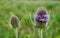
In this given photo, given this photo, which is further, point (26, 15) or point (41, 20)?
point (26, 15)

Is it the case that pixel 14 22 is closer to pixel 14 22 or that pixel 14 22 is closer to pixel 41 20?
pixel 14 22

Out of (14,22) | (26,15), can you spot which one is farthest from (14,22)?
(26,15)

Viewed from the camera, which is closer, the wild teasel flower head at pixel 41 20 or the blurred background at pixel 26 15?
the wild teasel flower head at pixel 41 20

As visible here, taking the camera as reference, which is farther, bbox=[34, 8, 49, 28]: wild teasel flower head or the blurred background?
the blurred background

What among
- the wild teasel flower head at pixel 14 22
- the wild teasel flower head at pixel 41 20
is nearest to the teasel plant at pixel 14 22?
the wild teasel flower head at pixel 14 22

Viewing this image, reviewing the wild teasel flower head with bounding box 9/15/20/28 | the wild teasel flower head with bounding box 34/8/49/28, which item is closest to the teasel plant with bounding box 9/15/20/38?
the wild teasel flower head with bounding box 9/15/20/28

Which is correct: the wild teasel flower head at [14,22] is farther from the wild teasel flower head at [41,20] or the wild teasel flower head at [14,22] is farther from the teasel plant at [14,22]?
the wild teasel flower head at [41,20]

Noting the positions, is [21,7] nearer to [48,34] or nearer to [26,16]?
[26,16]

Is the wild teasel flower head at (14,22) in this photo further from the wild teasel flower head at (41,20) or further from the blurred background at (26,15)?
the wild teasel flower head at (41,20)

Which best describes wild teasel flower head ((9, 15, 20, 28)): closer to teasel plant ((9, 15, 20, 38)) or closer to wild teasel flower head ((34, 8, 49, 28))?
teasel plant ((9, 15, 20, 38))
